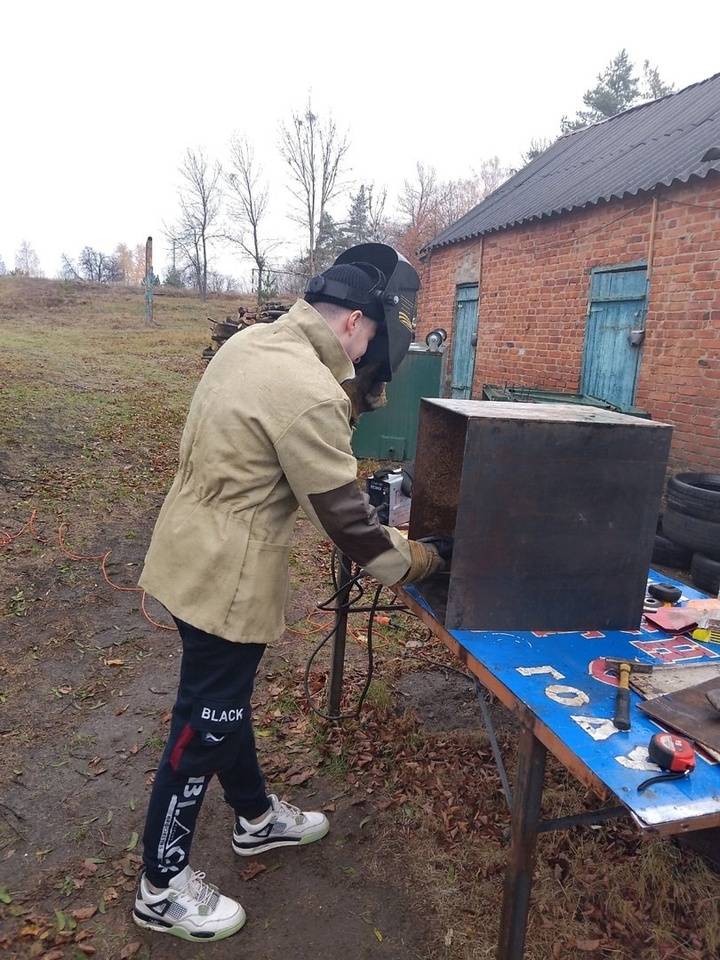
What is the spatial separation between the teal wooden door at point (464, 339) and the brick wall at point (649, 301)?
0.24 meters

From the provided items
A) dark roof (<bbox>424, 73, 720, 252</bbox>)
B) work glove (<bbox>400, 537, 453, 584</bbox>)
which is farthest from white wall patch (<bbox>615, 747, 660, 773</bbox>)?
dark roof (<bbox>424, 73, 720, 252</bbox>)

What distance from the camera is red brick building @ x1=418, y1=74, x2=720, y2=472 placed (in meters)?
6.93

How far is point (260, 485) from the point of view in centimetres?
187

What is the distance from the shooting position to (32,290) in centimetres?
2841

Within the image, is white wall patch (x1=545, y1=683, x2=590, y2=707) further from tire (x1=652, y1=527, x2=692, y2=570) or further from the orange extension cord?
tire (x1=652, y1=527, x2=692, y2=570)

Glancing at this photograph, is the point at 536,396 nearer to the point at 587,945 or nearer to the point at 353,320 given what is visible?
the point at 353,320

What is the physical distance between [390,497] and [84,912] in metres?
2.00

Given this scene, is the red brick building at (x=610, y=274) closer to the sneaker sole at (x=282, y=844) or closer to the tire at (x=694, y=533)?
the tire at (x=694, y=533)

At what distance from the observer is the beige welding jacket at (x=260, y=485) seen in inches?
71.1

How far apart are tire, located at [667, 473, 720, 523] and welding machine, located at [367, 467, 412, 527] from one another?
328cm

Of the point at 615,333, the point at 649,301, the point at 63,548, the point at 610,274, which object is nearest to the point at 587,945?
the point at 63,548

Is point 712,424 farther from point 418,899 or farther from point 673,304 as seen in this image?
point 418,899

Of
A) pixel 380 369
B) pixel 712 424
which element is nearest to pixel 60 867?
pixel 380 369

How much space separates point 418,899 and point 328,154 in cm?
3412
